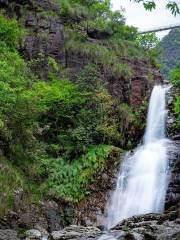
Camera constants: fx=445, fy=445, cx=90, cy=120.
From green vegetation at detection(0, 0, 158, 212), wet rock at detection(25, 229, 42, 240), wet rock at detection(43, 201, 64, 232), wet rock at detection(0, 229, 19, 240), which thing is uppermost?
green vegetation at detection(0, 0, 158, 212)

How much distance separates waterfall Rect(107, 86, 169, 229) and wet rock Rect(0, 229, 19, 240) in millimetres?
5710

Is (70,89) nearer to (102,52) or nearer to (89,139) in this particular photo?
(89,139)

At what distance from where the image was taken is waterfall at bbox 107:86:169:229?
19.1m

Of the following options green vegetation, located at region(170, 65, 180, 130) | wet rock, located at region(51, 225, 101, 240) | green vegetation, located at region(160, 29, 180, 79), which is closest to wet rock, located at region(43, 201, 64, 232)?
wet rock, located at region(51, 225, 101, 240)

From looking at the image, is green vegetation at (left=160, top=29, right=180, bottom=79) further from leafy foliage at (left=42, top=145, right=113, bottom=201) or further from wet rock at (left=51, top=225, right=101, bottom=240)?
wet rock at (left=51, top=225, right=101, bottom=240)

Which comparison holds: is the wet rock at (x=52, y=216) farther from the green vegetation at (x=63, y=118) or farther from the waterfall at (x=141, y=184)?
the waterfall at (x=141, y=184)

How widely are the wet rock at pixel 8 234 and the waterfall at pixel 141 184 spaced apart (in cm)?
571

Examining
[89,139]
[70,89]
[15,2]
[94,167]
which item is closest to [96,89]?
[70,89]

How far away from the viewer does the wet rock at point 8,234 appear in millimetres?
13291

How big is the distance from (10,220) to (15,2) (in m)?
17.8

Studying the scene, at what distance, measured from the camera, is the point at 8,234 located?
13.8m

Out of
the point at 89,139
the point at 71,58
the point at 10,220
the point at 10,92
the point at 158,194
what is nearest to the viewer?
the point at 10,220

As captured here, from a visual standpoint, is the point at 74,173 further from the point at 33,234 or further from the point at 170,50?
the point at 170,50

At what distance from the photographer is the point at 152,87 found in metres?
29.3
